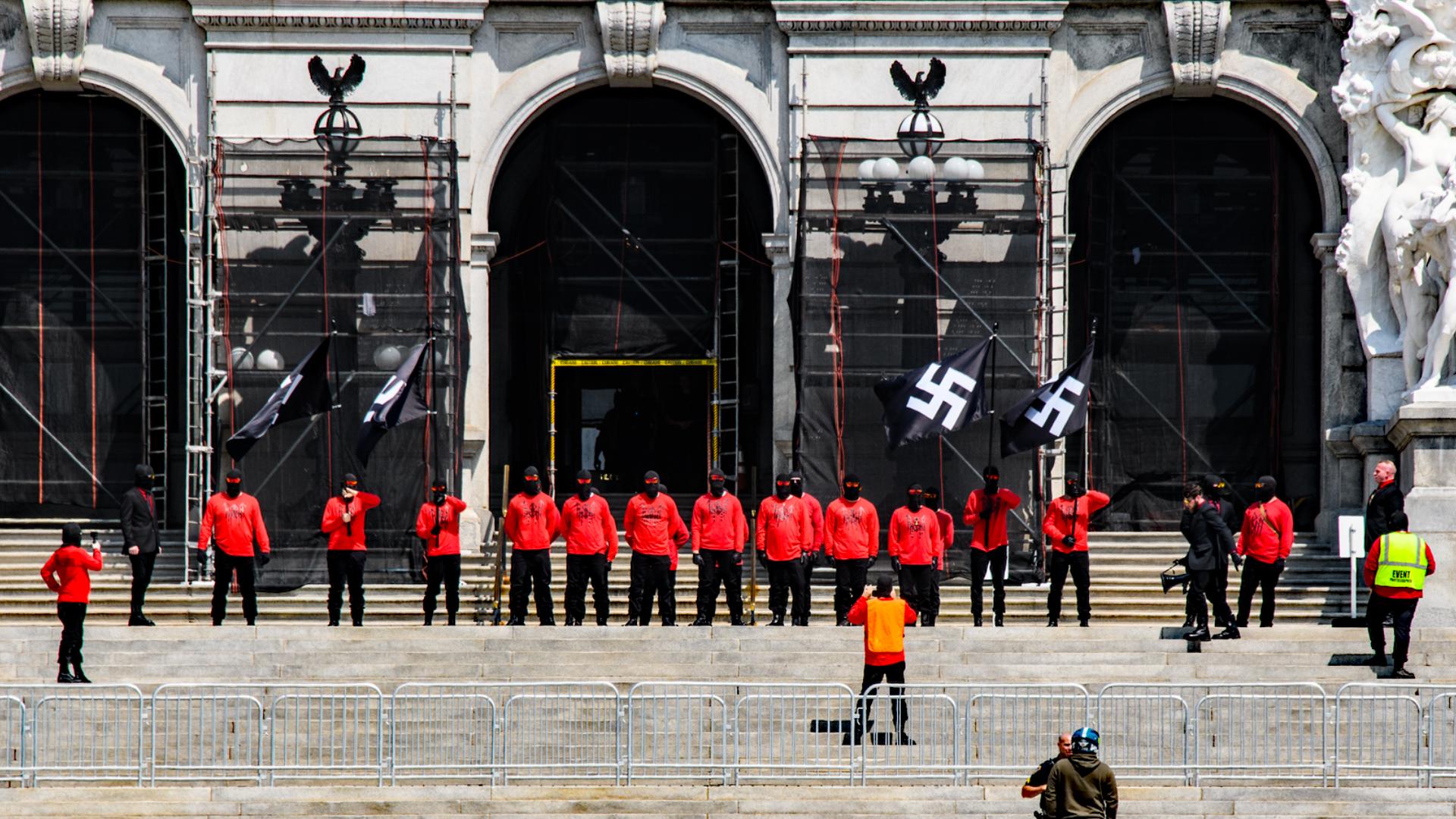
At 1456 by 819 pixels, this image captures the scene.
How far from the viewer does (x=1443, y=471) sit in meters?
27.2

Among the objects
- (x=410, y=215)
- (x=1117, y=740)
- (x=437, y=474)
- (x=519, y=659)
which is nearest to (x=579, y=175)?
(x=410, y=215)

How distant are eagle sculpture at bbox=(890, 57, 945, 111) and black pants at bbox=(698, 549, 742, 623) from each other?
7.35 m

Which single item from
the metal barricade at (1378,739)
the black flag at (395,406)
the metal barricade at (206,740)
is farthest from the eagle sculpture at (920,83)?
the metal barricade at (206,740)

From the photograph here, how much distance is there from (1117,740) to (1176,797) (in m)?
0.65

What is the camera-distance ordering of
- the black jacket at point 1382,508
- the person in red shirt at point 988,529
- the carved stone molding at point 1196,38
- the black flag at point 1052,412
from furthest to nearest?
the carved stone molding at point 1196,38, the black flag at point 1052,412, the person in red shirt at point 988,529, the black jacket at point 1382,508

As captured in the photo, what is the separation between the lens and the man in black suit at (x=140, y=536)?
25.0 meters

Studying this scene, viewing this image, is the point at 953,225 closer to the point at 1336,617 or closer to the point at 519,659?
the point at 1336,617

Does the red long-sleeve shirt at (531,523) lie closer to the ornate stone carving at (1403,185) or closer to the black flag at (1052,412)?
the black flag at (1052,412)

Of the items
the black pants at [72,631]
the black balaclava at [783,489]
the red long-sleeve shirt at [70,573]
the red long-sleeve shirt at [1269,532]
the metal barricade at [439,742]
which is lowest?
the metal barricade at [439,742]

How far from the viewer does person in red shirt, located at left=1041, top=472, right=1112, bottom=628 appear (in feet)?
82.4

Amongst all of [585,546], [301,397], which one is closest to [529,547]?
[585,546]

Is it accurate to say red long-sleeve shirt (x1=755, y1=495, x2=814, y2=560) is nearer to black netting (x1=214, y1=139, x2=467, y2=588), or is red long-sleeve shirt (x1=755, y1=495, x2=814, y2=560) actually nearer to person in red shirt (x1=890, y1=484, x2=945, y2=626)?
person in red shirt (x1=890, y1=484, x2=945, y2=626)

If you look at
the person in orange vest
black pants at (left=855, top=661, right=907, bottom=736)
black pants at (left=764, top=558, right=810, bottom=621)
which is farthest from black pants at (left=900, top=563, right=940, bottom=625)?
the person in orange vest

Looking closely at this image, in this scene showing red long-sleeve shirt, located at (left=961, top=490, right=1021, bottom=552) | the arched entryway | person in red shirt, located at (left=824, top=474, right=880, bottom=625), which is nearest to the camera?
person in red shirt, located at (left=824, top=474, right=880, bottom=625)
